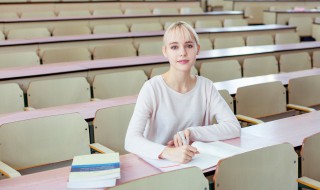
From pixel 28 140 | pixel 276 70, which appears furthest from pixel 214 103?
pixel 276 70

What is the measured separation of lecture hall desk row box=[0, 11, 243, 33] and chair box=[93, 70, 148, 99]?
304 cm

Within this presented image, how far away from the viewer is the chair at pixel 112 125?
113 inches

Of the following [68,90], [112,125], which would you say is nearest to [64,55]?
[68,90]

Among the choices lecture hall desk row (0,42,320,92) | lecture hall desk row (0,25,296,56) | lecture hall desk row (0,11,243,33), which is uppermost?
lecture hall desk row (0,11,243,33)

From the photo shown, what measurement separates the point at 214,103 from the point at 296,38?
4.61 metres

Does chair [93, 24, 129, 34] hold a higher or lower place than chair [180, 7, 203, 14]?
lower

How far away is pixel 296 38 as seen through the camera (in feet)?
22.0

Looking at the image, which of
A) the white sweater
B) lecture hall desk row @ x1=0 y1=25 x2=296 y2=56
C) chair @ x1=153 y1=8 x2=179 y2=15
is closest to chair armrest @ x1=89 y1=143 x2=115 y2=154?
the white sweater

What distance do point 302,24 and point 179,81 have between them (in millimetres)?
6971

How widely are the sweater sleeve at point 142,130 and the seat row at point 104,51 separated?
2.64 m

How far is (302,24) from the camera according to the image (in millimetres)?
8750

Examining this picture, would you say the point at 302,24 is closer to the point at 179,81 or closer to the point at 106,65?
the point at 106,65

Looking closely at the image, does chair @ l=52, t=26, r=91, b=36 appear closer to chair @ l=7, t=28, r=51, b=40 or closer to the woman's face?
chair @ l=7, t=28, r=51, b=40

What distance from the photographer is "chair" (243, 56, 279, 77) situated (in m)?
4.81
